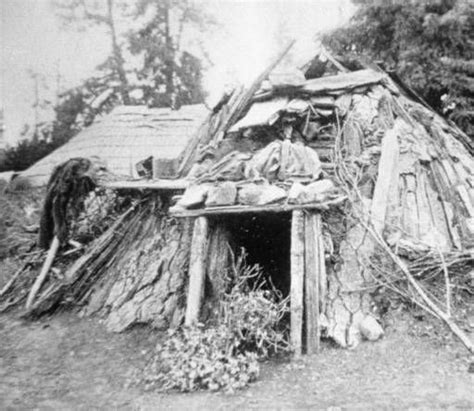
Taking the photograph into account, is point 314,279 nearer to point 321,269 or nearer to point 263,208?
point 321,269

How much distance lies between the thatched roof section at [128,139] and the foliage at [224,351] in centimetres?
1089

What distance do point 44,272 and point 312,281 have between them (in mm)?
5178

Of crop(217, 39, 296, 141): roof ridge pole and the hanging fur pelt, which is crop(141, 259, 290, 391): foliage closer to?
the hanging fur pelt

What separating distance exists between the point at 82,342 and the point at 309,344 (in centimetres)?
344

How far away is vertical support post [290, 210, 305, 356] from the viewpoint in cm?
516

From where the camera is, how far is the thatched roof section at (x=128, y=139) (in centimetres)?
1559

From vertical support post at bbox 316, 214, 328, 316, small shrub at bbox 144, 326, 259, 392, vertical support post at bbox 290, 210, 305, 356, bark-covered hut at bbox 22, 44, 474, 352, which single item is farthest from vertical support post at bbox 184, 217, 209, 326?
vertical support post at bbox 316, 214, 328, 316

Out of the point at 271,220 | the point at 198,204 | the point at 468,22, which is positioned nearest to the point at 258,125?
the point at 271,220

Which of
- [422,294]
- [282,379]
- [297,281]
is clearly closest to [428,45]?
[422,294]

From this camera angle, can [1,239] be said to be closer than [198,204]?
No

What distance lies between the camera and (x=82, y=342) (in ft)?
21.0

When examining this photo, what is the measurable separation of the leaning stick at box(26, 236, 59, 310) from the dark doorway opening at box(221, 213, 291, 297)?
3.73 meters

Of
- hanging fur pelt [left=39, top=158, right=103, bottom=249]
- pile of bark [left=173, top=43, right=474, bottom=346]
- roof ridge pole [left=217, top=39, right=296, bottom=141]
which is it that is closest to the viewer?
pile of bark [left=173, top=43, right=474, bottom=346]

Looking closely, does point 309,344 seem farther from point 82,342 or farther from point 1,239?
point 1,239
